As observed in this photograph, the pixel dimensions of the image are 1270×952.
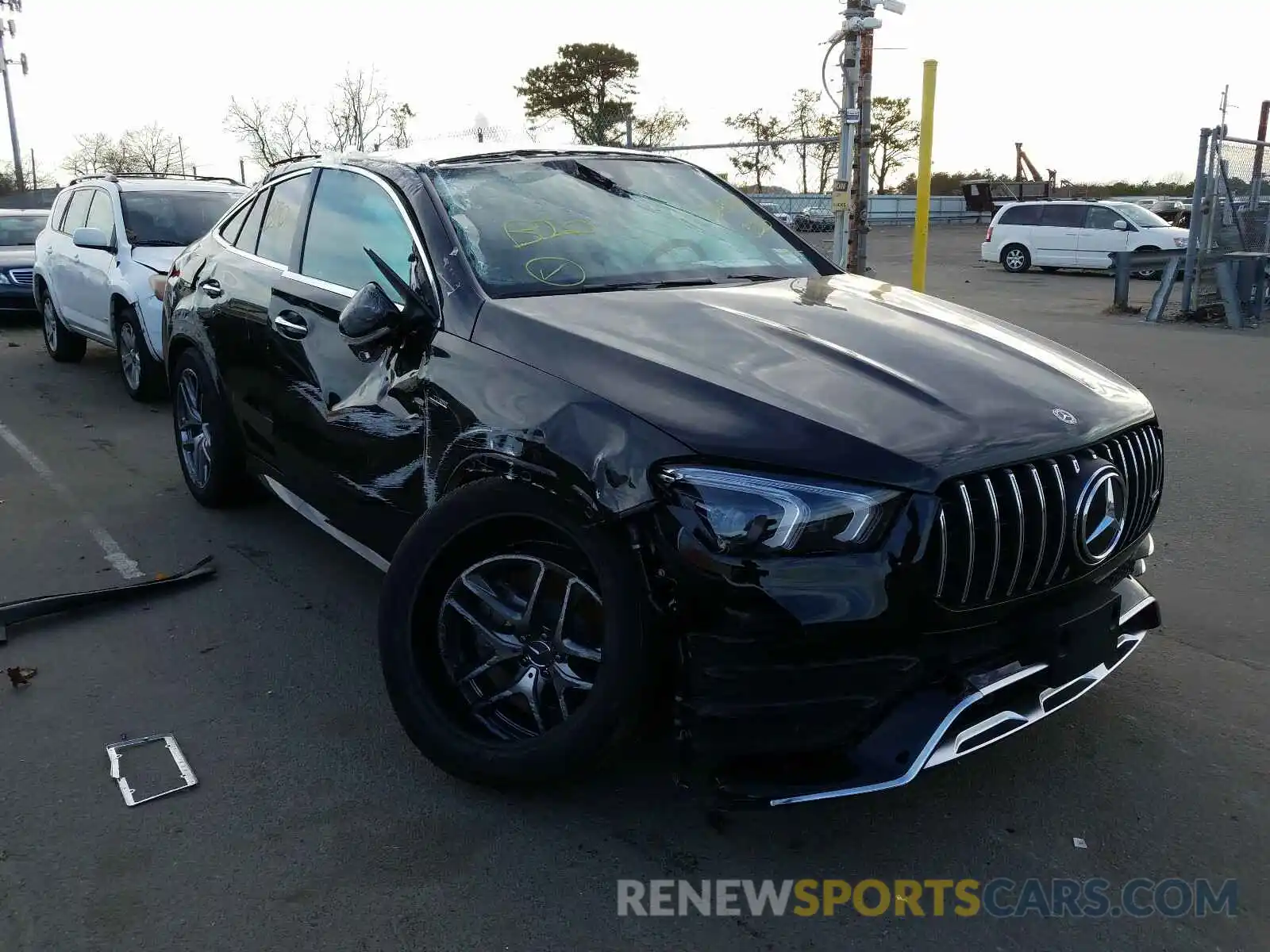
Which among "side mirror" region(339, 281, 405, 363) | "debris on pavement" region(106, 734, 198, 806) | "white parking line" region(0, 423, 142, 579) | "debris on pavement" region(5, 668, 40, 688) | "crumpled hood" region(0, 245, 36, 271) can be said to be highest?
"side mirror" region(339, 281, 405, 363)

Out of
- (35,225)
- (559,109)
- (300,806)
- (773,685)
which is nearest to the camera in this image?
(773,685)

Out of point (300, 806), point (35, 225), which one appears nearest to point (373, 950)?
point (300, 806)

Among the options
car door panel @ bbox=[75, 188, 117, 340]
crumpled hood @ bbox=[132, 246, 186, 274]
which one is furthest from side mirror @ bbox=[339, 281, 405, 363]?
car door panel @ bbox=[75, 188, 117, 340]

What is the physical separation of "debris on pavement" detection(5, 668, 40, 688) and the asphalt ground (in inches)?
2.8

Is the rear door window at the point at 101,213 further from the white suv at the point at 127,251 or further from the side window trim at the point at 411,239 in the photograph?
the side window trim at the point at 411,239

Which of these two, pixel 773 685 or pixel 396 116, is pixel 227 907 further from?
pixel 396 116

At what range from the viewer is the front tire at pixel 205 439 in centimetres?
500

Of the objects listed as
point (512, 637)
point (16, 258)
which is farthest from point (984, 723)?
point (16, 258)

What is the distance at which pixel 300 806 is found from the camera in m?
2.95

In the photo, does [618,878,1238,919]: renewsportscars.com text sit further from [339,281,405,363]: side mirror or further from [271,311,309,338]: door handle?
[271,311,309,338]: door handle

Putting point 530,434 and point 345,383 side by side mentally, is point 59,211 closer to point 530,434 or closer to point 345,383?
point 345,383

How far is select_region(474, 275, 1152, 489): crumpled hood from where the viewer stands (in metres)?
2.47

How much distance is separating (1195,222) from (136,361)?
1251 centimetres

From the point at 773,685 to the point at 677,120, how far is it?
44805 mm
